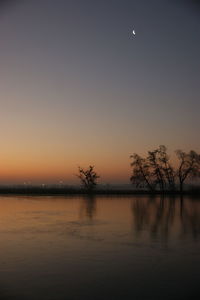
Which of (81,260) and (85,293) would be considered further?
(81,260)

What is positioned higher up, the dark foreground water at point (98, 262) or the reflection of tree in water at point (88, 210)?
the reflection of tree in water at point (88, 210)

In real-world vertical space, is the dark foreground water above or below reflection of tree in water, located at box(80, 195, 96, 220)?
below

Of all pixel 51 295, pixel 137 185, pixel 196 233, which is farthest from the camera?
pixel 137 185

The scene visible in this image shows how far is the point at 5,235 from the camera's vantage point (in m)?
14.8

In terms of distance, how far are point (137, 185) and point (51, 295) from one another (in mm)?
48722

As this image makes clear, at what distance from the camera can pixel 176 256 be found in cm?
1157

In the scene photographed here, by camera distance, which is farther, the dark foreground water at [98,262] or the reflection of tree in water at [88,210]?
the reflection of tree in water at [88,210]

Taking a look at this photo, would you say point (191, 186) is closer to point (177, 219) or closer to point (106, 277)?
point (177, 219)

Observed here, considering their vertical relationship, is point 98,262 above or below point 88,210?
below

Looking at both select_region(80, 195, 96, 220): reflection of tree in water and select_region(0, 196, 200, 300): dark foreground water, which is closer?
select_region(0, 196, 200, 300): dark foreground water

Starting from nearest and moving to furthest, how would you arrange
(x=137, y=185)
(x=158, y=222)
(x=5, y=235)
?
(x=5, y=235) < (x=158, y=222) < (x=137, y=185)

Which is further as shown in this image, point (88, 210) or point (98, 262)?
point (88, 210)

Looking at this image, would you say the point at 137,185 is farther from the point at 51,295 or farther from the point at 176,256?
the point at 51,295

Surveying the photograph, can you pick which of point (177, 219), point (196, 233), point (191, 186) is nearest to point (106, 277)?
point (196, 233)
